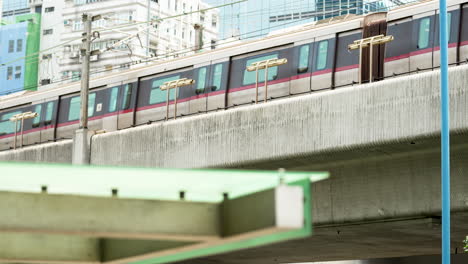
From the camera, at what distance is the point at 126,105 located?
3531 cm

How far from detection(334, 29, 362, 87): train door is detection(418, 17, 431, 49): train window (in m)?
2.16

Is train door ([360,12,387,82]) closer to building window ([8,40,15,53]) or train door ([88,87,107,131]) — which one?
train door ([88,87,107,131])

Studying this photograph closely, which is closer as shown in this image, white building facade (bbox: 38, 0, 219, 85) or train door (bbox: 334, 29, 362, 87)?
train door (bbox: 334, 29, 362, 87)

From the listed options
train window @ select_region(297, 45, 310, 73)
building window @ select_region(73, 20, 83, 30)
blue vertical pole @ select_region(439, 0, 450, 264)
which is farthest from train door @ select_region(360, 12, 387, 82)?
building window @ select_region(73, 20, 83, 30)

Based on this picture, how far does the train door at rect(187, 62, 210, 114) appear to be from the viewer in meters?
32.5

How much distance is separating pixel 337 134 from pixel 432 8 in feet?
24.6

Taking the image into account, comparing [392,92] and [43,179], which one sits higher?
[392,92]

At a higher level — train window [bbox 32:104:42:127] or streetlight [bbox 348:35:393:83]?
train window [bbox 32:104:42:127]

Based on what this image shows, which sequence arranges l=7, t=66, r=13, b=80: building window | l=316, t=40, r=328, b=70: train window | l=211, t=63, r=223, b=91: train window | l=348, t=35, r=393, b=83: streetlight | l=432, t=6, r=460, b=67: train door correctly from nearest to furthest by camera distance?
1. l=432, t=6, r=460, b=67: train door
2. l=348, t=35, r=393, b=83: streetlight
3. l=316, t=40, r=328, b=70: train window
4. l=211, t=63, r=223, b=91: train window
5. l=7, t=66, r=13, b=80: building window

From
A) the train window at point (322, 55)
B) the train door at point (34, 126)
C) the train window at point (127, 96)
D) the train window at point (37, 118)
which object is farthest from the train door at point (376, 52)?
the train window at point (37, 118)

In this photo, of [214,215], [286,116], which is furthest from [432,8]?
[214,215]

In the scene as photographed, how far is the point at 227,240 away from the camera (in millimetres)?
7703

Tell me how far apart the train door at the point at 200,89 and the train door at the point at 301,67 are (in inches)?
141

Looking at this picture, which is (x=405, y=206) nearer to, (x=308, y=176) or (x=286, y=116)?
(x=286, y=116)
